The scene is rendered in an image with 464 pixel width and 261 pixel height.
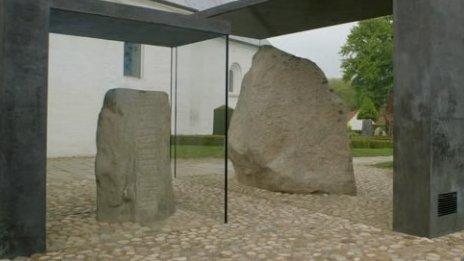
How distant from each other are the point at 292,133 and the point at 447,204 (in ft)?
10.8

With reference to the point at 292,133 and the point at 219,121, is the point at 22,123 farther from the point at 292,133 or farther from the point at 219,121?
the point at 292,133

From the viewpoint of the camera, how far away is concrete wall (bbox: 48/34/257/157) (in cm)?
838

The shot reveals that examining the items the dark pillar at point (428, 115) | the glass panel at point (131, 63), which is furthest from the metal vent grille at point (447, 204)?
the glass panel at point (131, 63)

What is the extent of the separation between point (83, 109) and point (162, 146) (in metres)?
9.13

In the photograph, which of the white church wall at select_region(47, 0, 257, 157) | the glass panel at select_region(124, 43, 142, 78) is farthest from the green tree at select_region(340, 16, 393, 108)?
the glass panel at select_region(124, 43, 142, 78)

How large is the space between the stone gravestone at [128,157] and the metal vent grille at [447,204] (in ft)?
11.0

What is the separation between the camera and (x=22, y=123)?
4355 mm

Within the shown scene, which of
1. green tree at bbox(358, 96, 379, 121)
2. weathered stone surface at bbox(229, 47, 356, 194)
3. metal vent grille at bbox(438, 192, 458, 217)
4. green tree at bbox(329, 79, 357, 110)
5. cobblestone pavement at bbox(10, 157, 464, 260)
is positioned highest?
green tree at bbox(329, 79, 357, 110)

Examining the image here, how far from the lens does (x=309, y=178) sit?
8320 mm

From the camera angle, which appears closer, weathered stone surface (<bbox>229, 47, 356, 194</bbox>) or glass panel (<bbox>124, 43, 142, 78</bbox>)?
weathered stone surface (<bbox>229, 47, 356, 194</bbox>)

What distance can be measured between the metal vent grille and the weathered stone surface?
8.79ft

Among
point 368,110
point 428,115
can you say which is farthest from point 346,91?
point 428,115

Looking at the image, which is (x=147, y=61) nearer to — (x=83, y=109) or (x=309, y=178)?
(x=83, y=109)

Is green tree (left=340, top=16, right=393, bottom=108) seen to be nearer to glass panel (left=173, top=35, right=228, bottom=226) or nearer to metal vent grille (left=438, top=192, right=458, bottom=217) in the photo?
glass panel (left=173, top=35, right=228, bottom=226)
